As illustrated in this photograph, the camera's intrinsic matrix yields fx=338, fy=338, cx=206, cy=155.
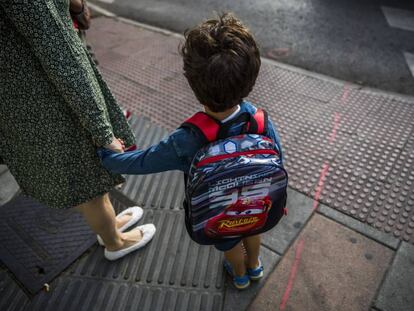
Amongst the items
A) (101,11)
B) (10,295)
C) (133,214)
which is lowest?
(133,214)

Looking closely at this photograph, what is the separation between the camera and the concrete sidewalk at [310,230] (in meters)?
2.21

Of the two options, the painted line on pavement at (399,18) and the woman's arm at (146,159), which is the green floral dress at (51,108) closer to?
the woman's arm at (146,159)

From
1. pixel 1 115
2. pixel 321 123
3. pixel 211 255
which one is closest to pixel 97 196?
pixel 1 115

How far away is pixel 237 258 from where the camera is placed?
205 cm

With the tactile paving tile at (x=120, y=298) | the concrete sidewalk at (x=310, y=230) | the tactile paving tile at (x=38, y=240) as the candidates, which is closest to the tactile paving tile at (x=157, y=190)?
the concrete sidewalk at (x=310, y=230)

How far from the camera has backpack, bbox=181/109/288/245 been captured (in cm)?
139

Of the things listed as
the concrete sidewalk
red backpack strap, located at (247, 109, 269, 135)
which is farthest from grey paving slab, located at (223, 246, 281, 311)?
red backpack strap, located at (247, 109, 269, 135)

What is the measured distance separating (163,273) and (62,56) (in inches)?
63.3

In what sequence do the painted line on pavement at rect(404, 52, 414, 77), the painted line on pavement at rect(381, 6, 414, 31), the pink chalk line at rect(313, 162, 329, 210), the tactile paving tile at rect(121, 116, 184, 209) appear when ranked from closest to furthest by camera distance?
the pink chalk line at rect(313, 162, 329, 210)
the tactile paving tile at rect(121, 116, 184, 209)
the painted line on pavement at rect(404, 52, 414, 77)
the painted line on pavement at rect(381, 6, 414, 31)

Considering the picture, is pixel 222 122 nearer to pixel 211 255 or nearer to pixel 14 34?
pixel 14 34

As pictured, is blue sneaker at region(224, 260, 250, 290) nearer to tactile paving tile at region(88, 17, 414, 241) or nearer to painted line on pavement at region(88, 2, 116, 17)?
tactile paving tile at region(88, 17, 414, 241)

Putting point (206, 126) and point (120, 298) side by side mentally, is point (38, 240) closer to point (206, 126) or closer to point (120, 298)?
point (120, 298)

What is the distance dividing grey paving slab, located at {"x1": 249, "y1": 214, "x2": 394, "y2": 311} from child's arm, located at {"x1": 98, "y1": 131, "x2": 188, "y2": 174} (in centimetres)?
120

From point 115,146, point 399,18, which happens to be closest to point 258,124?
point 115,146
